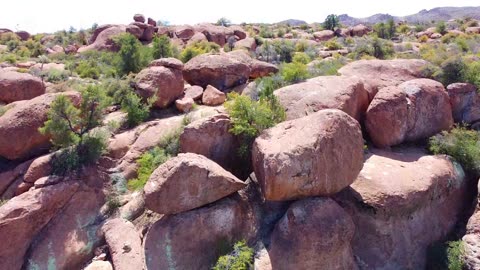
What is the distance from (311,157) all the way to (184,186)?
274 cm

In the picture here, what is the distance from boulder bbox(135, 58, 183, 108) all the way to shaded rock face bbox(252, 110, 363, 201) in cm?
546

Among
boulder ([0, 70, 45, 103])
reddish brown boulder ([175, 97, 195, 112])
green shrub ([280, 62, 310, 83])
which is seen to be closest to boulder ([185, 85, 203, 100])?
reddish brown boulder ([175, 97, 195, 112])

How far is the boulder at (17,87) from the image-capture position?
1317cm

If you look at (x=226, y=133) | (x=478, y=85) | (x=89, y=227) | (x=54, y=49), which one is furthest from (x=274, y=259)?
(x=54, y=49)

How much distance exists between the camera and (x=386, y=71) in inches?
507

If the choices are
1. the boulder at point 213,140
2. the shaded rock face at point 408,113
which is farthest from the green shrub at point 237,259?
the shaded rock face at point 408,113

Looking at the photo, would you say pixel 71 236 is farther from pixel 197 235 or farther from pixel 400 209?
pixel 400 209

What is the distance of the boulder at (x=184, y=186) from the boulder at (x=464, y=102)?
26.7 ft

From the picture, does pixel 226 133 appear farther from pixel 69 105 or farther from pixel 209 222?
pixel 69 105

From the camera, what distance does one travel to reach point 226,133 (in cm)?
952

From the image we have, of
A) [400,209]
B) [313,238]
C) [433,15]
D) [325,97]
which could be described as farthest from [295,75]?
[433,15]

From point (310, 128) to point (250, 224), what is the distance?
253 centimetres

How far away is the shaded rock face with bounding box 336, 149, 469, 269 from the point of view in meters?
8.20

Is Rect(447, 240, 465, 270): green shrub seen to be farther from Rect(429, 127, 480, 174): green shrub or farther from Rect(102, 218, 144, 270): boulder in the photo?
Rect(102, 218, 144, 270): boulder
